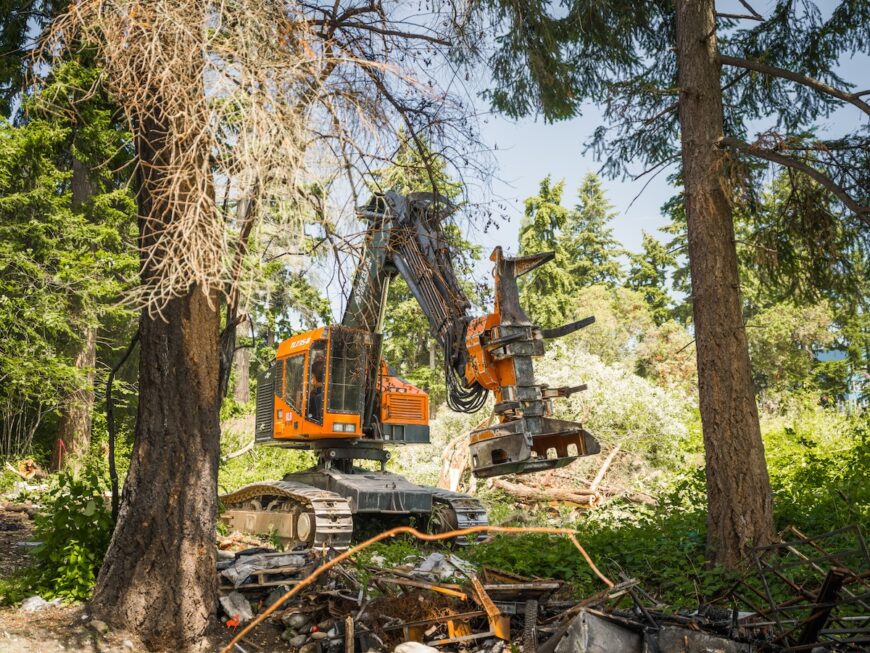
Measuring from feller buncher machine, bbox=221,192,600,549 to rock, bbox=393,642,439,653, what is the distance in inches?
63.6

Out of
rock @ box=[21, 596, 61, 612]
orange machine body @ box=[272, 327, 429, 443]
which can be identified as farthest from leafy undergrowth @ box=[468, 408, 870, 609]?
rock @ box=[21, 596, 61, 612]

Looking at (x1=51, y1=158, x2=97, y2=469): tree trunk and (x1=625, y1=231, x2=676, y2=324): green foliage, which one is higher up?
(x1=625, y1=231, x2=676, y2=324): green foliage

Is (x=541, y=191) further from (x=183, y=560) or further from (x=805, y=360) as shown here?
(x=183, y=560)

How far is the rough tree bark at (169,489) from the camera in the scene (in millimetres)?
5488

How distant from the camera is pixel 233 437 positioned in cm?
2028

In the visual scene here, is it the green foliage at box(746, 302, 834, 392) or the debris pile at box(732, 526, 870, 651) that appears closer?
the debris pile at box(732, 526, 870, 651)

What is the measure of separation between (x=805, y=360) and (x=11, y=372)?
26530 mm

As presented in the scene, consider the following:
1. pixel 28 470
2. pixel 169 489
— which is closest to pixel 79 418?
pixel 28 470

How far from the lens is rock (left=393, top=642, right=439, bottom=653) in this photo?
16.6 feet

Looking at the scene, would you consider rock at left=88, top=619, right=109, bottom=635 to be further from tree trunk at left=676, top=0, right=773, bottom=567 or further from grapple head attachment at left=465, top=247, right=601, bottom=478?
tree trunk at left=676, top=0, right=773, bottom=567

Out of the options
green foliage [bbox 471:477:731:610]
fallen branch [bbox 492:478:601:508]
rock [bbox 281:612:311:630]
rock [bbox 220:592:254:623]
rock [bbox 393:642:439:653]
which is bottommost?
rock [bbox 281:612:311:630]

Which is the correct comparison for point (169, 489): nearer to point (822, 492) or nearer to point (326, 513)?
point (326, 513)

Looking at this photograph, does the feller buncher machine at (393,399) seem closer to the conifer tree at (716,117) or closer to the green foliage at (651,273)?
the conifer tree at (716,117)

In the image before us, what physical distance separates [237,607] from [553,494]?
29.8 ft
